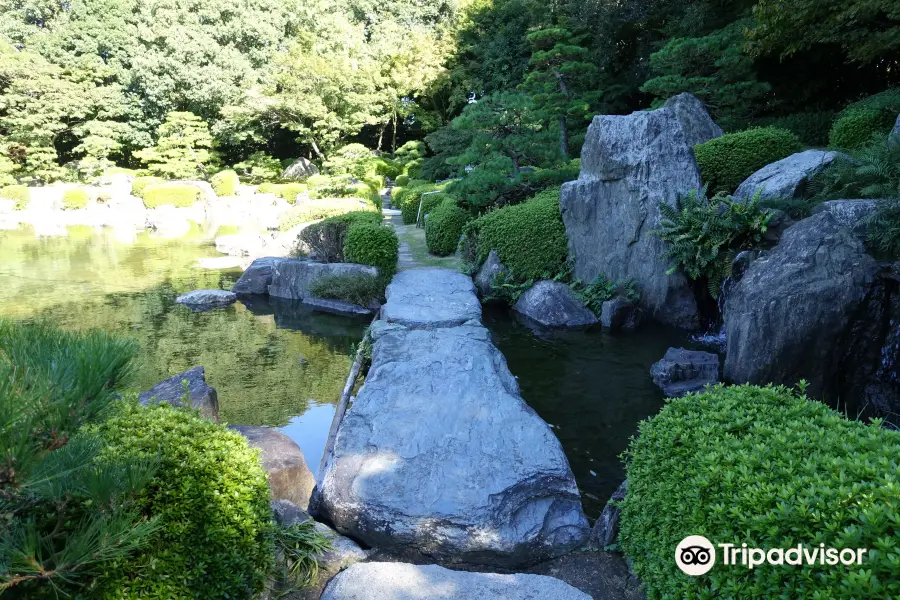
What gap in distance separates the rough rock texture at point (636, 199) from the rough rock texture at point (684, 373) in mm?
2216

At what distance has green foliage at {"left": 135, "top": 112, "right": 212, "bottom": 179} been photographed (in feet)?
93.2

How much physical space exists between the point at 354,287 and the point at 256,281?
2.63 m

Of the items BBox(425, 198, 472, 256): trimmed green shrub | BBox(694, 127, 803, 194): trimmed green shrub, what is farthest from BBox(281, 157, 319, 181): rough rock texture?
BBox(694, 127, 803, 194): trimmed green shrub

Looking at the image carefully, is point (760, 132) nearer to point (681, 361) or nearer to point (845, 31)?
point (845, 31)

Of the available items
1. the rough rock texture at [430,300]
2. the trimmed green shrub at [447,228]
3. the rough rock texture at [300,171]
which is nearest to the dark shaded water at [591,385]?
the rough rock texture at [430,300]

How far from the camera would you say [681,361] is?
272 inches

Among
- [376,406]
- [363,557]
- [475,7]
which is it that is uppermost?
[475,7]

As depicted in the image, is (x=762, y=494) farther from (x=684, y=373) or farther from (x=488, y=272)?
(x=488, y=272)

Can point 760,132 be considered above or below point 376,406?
above

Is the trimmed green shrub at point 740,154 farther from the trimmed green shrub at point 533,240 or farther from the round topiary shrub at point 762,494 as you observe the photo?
the round topiary shrub at point 762,494

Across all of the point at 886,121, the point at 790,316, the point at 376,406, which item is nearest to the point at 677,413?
the point at 376,406

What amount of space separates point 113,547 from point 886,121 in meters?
13.0

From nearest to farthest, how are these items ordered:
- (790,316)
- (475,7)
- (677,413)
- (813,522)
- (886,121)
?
(813,522) → (677,413) → (790,316) → (886,121) → (475,7)

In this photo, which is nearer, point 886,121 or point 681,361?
point 681,361
